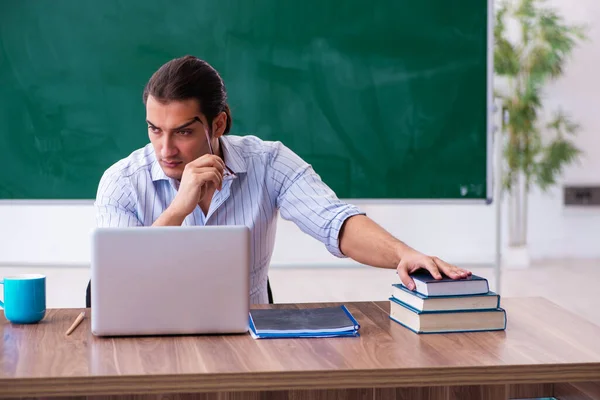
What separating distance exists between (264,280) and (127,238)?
851 mm

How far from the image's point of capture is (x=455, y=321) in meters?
1.46

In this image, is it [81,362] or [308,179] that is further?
[308,179]

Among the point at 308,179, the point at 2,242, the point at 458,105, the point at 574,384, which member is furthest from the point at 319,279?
the point at 574,384

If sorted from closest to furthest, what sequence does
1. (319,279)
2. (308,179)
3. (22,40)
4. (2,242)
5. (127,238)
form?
(127,238)
(308,179)
(22,40)
(2,242)
(319,279)

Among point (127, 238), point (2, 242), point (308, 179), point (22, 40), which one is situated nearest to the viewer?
point (127, 238)

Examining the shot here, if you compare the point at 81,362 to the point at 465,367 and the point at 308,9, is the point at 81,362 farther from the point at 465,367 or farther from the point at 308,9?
the point at 308,9

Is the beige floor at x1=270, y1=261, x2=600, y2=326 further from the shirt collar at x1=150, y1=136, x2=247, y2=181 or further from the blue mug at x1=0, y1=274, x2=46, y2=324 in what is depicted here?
the blue mug at x1=0, y1=274, x2=46, y2=324

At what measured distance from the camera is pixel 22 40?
296cm

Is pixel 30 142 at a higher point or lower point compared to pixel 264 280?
higher

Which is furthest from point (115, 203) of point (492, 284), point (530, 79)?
point (530, 79)

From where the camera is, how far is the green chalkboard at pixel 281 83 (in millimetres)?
2967

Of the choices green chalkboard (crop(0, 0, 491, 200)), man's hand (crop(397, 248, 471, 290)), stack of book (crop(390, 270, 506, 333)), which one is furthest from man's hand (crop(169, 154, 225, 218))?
green chalkboard (crop(0, 0, 491, 200))

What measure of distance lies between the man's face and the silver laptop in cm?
60

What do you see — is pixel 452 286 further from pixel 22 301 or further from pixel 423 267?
pixel 22 301
